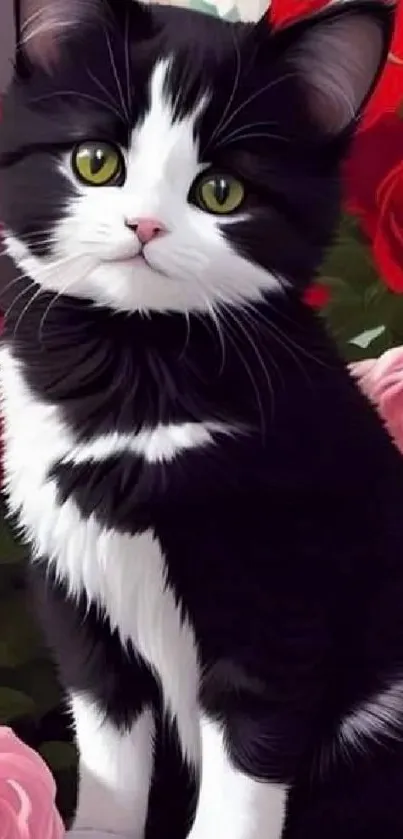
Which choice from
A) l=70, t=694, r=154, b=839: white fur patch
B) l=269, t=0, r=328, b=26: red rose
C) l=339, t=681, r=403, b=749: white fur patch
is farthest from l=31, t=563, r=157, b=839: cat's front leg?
l=269, t=0, r=328, b=26: red rose

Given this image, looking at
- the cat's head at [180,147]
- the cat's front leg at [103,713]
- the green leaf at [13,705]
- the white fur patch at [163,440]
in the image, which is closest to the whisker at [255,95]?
the cat's head at [180,147]

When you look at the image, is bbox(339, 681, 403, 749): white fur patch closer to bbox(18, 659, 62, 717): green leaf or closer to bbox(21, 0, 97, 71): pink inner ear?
bbox(18, 659, 62, 717): green leaf

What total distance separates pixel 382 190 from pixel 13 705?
36cm

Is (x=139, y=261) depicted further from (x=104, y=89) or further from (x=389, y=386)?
(x=389, y=386)

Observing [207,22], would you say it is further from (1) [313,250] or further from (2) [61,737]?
(2) [61,737]

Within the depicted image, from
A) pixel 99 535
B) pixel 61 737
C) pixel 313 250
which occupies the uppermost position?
pixel 313 250

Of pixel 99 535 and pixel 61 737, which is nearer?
pixel 99 535

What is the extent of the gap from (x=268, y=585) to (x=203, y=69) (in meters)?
0.23

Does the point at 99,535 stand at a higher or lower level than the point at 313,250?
lower

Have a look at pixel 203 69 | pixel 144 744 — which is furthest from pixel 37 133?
pixel 144 744

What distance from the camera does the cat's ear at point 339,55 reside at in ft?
1.76

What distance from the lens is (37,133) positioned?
555 mm

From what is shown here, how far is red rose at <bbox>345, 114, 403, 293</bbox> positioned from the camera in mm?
724

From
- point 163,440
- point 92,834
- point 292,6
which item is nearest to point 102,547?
point 163,440
